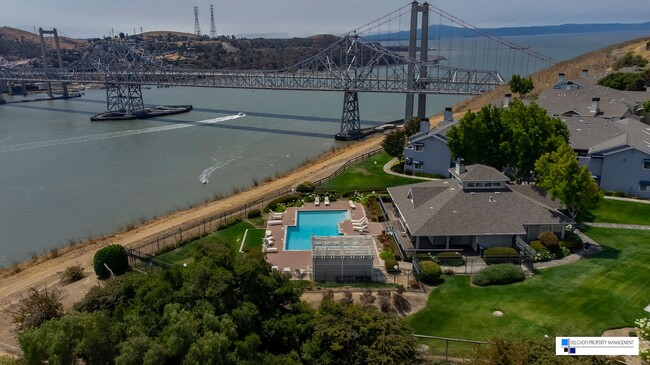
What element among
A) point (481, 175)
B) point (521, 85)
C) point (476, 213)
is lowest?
point (476, 213)

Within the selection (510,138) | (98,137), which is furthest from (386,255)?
(98,137)

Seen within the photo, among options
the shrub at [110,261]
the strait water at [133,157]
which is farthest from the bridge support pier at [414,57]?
the shrub at [110,261]

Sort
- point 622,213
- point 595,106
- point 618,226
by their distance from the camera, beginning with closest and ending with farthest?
point 618,226
point 622,213
point 595,106

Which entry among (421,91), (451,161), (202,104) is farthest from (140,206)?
(202,104)

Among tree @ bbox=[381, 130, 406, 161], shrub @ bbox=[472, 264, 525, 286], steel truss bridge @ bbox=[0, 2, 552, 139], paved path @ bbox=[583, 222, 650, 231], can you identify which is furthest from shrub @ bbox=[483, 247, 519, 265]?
steel truss bridge @ bbox=[0, 2, 552, 139]

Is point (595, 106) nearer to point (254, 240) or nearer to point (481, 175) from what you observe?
point (481, 175)

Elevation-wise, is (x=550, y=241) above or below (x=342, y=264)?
above

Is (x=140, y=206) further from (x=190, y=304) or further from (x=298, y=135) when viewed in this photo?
(x=298, y=135)

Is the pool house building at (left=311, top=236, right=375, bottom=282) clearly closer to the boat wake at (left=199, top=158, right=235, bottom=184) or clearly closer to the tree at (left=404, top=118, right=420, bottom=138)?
the tree at (left=404, top=118, right=420, bottom=138)
